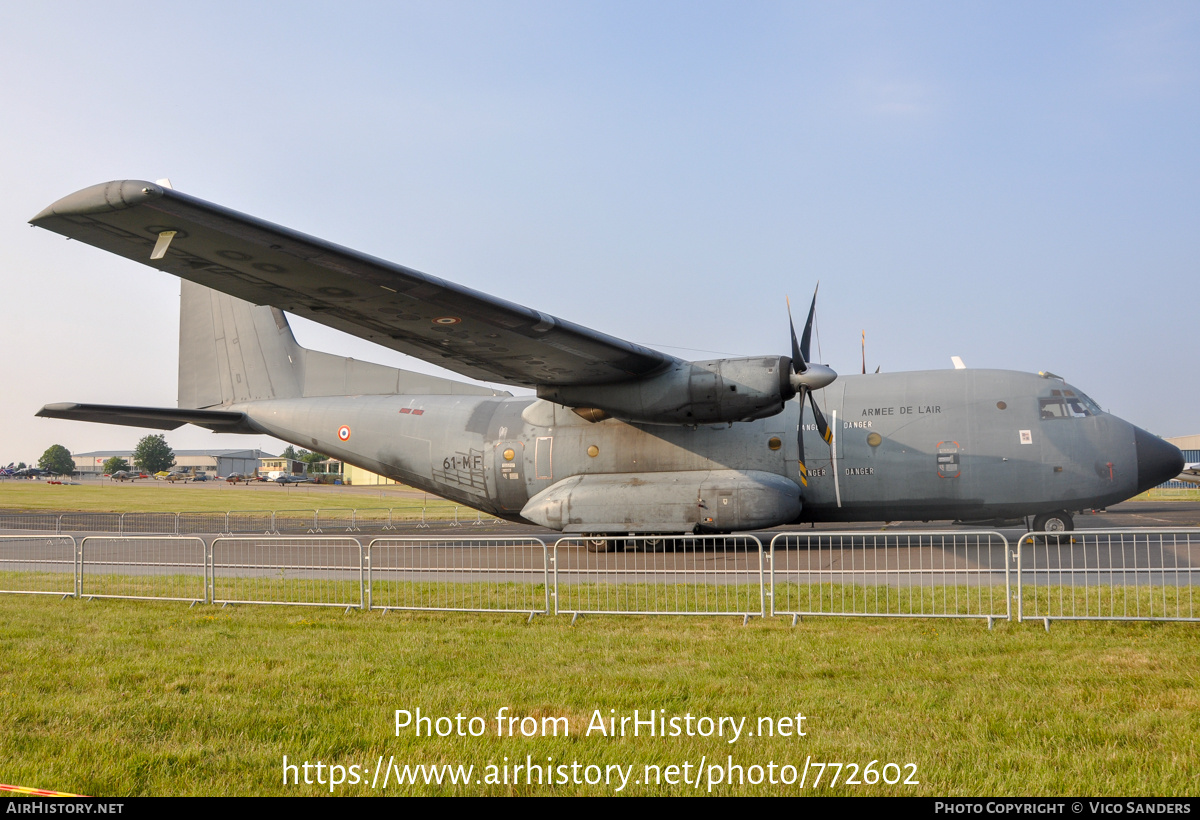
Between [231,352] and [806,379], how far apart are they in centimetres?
1549

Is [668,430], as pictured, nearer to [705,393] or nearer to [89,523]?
[705,393]

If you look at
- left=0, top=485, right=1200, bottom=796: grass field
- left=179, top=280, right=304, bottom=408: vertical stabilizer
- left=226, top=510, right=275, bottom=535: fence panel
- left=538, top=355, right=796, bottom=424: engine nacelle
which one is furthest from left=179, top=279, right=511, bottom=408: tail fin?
left=0, top=485, right=1200, bottom=796: grass field

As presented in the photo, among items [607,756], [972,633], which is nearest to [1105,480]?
[972,633]

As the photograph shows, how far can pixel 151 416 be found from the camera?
65.4 feet

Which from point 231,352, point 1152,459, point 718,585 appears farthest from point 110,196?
point 1152,459

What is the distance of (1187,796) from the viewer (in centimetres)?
383

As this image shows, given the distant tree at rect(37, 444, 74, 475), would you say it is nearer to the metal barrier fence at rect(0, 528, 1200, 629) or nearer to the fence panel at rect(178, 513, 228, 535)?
the fence panel at rect(178, 513, 228, 535)

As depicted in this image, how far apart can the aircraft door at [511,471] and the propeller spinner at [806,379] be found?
6237mm

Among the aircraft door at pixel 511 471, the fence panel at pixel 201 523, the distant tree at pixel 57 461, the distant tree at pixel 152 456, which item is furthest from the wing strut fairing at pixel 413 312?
the distant tree at pixel 57 461

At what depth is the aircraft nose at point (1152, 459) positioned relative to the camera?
1600cm

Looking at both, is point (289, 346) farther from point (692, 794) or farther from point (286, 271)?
point (692, 794)

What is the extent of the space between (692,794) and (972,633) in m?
5.26

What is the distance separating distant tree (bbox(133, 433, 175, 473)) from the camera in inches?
5561

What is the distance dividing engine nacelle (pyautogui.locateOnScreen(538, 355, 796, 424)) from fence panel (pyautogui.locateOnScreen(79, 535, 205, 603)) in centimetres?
795
